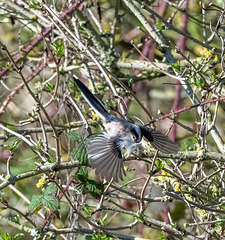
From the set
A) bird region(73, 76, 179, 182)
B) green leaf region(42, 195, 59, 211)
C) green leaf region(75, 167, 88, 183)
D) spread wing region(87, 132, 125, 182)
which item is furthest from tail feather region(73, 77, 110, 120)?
green leaf region(42, 195, 59, 211)

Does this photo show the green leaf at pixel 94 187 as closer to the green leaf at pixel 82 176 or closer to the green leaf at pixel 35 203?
the green leaf at pixel 82 176

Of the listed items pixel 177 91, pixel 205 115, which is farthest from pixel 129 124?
pixel 177 91

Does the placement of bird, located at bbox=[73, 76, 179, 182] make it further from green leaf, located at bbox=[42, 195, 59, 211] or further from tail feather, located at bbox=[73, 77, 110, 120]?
green leaf, located at bbox=[42, 195, 59, 211]

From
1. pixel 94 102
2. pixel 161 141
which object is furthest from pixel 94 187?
pixel 94 102

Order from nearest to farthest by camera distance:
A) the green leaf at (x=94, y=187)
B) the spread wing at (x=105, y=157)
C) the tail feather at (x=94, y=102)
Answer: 1. the spread wing at (x=105, y=157)
2. the green leaf at (x=94, y=187)
3. the tail feather at (x=94, y=102)

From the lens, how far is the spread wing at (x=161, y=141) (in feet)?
5.93

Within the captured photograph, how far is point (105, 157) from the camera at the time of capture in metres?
1.69

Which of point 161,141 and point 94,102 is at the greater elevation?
point 94,102

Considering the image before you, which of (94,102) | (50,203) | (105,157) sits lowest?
(50,203)

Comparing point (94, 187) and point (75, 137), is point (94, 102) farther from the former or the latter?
point (94, 187)

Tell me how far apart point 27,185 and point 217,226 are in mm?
1667

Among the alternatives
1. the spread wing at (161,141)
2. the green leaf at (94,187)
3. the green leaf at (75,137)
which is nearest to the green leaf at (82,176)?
the green leaf at (94,187)

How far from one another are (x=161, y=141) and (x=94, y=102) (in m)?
0.43

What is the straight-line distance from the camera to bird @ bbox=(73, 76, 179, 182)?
1.62 metres
